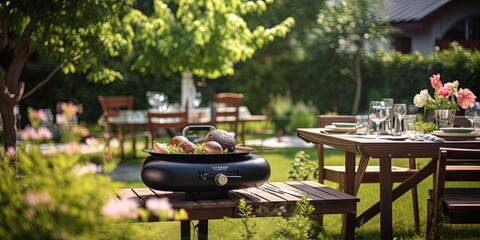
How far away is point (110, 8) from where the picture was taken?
21.5 feet

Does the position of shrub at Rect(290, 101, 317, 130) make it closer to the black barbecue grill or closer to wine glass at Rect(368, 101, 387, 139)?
wine glass at Rect(368, 101, 387, 139)

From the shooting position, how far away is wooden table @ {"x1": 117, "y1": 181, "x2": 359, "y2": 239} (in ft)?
12.5

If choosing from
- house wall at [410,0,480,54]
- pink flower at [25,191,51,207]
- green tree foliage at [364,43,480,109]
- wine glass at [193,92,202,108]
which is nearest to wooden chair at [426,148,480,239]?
pink flower at [25,191,51,207]

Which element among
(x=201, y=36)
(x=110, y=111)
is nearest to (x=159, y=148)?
(x=201, y=36)

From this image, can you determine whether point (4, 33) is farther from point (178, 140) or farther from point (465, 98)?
point (465, 98)

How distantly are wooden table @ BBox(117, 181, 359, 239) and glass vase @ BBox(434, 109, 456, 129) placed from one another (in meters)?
1.23

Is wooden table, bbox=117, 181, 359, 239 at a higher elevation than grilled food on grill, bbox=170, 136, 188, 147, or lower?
lower

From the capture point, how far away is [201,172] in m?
3.77

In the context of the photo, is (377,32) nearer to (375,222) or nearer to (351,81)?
(351,81)

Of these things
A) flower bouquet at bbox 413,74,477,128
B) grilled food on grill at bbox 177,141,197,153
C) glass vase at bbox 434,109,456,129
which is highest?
flower bouquet at bbox 413,74,477,128

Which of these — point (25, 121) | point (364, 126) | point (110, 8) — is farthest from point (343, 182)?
point (25, 121)

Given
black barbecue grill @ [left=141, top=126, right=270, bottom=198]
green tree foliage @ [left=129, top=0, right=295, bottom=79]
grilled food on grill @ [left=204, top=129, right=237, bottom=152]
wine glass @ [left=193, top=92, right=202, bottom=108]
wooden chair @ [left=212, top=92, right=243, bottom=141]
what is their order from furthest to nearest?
wine glass @ [left=193, top=92, right=202, bottom=108], wooden chair @ [left=212, top=92, right=243, bottom=141], green tree foliage @ [left=129, top=0, right=295, bottom=79], grilled food on grill @ [left=204, top=129, right=237, bottom=152], black barbecue grill @ [left=141, top=126, right=270, bottom=198]

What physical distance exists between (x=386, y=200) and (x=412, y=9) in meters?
13.9

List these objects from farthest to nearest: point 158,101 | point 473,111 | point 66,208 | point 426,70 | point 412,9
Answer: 1. point 412,9
2. point 426,70
3. point 158,101
4. point 473,111
5. point 66,208
